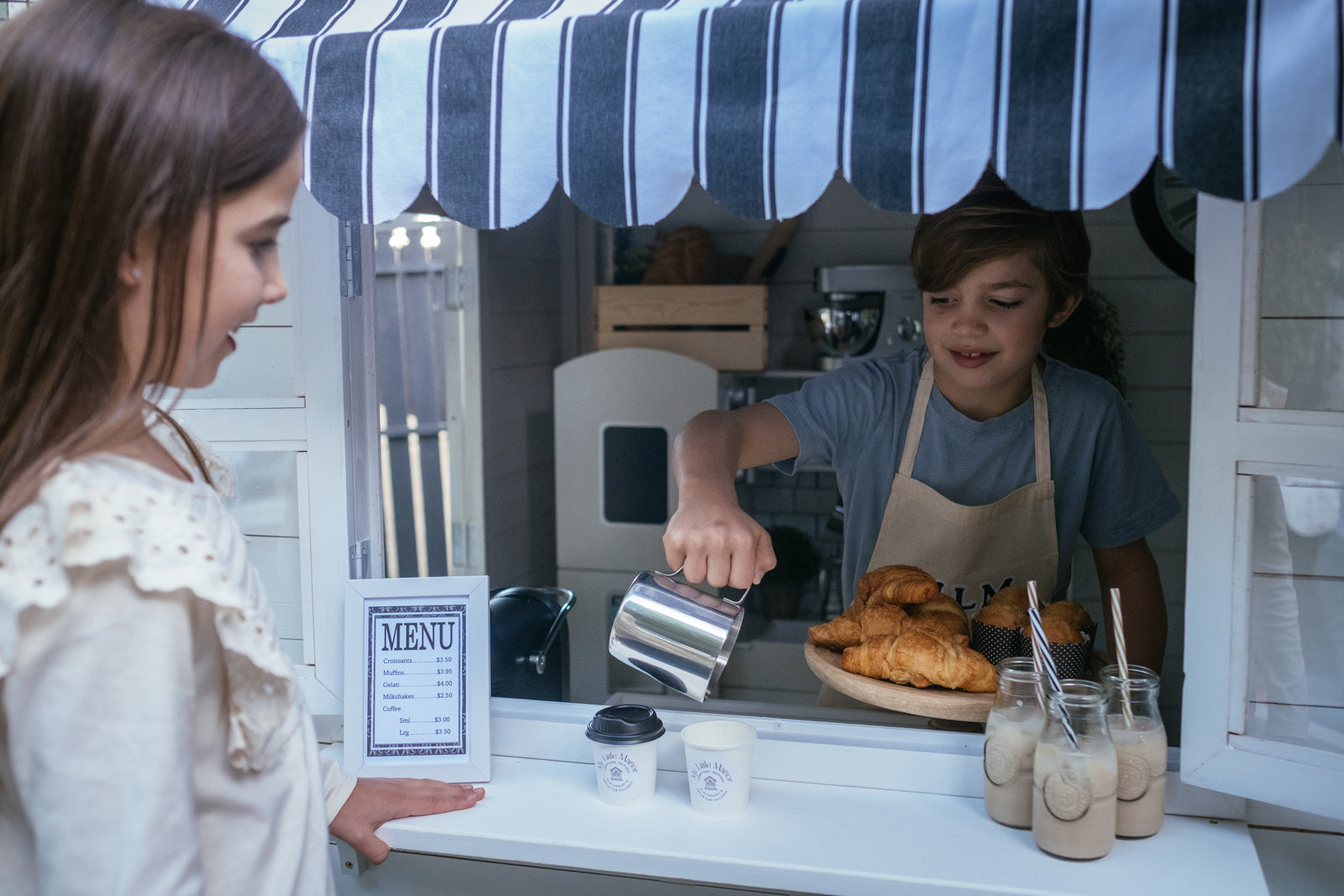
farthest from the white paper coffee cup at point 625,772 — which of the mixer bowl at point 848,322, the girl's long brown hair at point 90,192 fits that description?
the mixer bowl at point 848,322

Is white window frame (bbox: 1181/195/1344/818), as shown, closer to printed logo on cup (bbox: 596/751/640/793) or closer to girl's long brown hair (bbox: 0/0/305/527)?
printed logo on cup (bbox: 596/751/640/793)

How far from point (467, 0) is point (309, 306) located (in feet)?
1.88

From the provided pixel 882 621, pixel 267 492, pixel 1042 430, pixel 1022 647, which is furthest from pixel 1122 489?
pixel 267 492

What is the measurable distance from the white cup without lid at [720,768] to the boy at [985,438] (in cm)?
44

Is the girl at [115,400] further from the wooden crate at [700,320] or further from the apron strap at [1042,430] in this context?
the wooden crate at [700,320]

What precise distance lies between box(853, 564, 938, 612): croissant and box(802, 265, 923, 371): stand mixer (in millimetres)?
1681

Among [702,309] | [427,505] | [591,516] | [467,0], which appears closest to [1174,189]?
[702,309]

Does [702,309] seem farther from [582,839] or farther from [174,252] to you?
[174,252]

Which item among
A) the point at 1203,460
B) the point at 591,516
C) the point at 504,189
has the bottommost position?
the point at 591,516

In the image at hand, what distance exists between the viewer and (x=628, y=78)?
45.5 inches

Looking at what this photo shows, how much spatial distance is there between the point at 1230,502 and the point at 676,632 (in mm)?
729

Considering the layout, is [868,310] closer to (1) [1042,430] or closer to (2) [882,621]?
(1) [1042,430]

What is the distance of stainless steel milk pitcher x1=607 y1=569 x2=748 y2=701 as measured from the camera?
1.38 meters

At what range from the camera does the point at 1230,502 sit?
1.31 m
